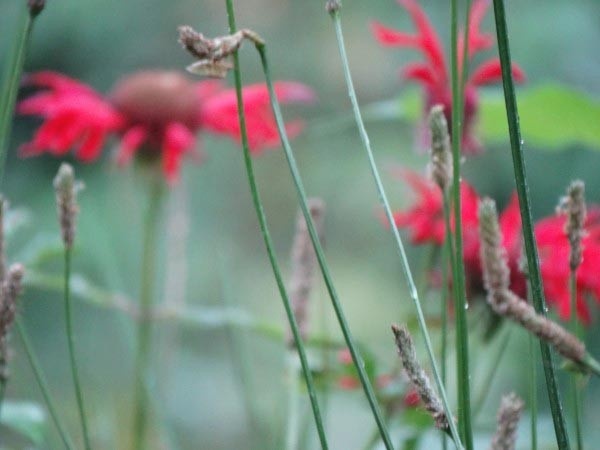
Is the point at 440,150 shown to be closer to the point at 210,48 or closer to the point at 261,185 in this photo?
the point at 210,48

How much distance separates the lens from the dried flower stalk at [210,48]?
0.87 feet

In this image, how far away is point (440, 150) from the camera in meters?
0.31

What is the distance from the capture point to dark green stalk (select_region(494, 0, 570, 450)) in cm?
26

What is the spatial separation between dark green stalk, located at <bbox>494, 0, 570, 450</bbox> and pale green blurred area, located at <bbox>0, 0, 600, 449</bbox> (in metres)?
1.42

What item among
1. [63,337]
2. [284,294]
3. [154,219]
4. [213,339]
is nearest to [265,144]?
[154,219]

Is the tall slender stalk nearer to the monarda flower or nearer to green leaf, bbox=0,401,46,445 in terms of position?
green leaf, bbox=0,401,46,445

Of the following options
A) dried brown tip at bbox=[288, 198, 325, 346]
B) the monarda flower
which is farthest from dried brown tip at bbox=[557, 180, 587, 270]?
the monarda flower

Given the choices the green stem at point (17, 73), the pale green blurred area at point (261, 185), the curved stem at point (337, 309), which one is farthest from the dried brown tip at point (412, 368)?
the pale green blurred area at point (261, 185)

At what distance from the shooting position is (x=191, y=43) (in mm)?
264

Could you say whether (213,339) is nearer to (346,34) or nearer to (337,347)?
(346,34)

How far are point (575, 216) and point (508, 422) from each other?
0.06 meters

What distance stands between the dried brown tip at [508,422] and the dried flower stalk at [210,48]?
0.36 feet

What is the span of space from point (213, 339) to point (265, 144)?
1686mm

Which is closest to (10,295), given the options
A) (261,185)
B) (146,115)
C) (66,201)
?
(66,201)
